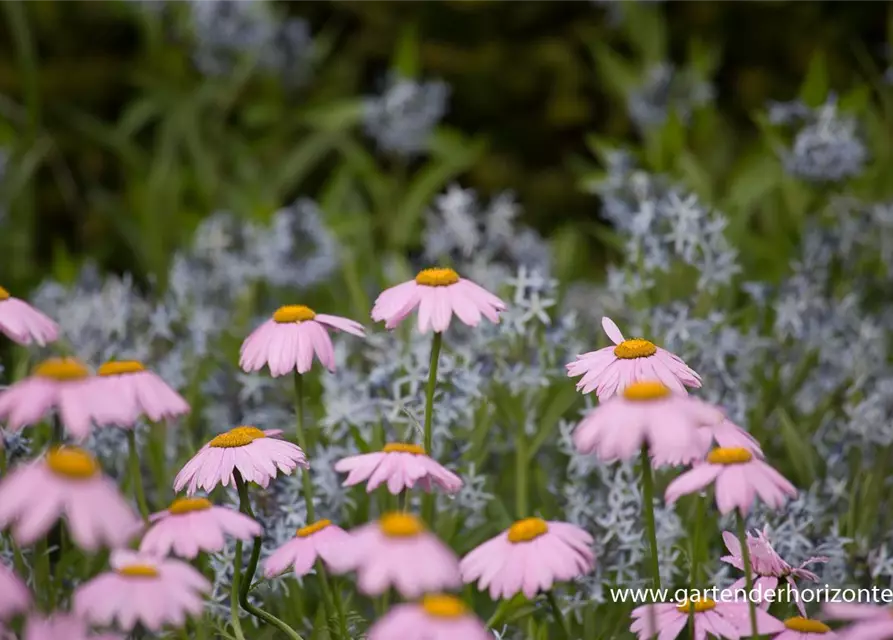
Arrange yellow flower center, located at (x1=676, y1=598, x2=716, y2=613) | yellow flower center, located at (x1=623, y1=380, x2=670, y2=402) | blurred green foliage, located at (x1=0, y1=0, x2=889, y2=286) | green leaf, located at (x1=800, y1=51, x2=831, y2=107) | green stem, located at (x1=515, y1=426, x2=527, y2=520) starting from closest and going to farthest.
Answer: yellow flower center, located at (x1=623, y1=380, x2=670, y2=402), yellow flower center, located at (x1=676, y1=598, x2=716, y2=613), green stem, located at (x1=515, y1=426, x2=527, y2=520), green leaf, located at (x1=800, y1=51, x2=831, y2=107), blurred green foliage, located at (x1=0, y1=0, x2=889, y2=286)

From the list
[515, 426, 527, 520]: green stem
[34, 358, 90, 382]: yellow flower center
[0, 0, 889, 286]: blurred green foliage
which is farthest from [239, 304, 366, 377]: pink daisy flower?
[0, 0, 889, 286]: blurred green foliage

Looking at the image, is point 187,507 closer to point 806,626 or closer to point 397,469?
point 397,469

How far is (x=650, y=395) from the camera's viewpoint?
48.1 inches

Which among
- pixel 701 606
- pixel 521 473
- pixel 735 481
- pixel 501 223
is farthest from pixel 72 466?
pixel 501 223

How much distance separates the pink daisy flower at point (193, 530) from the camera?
1.26 meters

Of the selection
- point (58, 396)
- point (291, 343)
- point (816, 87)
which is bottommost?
point (58, 396)

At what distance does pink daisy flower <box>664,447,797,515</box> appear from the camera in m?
1.26

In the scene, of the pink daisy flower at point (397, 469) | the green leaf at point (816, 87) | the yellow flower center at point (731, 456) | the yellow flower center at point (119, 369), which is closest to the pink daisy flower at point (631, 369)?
the yellow flower center at point (731, 456)

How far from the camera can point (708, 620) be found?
4.70 feet

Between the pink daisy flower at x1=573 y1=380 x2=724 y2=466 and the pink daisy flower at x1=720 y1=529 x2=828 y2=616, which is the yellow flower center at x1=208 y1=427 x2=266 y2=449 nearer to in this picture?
the pink daisy flower at x1=573 y1=380 x2=724 y2=466

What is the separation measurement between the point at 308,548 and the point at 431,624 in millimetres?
432

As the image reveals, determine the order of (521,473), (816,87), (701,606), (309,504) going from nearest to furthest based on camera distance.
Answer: (701,606)
(309,504)
(521,473)
(816,87)

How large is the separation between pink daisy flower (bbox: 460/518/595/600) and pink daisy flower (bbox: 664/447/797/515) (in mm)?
131

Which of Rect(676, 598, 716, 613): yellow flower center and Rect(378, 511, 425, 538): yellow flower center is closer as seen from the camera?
Rect(378, 511, 425, 538): yellow flower center
